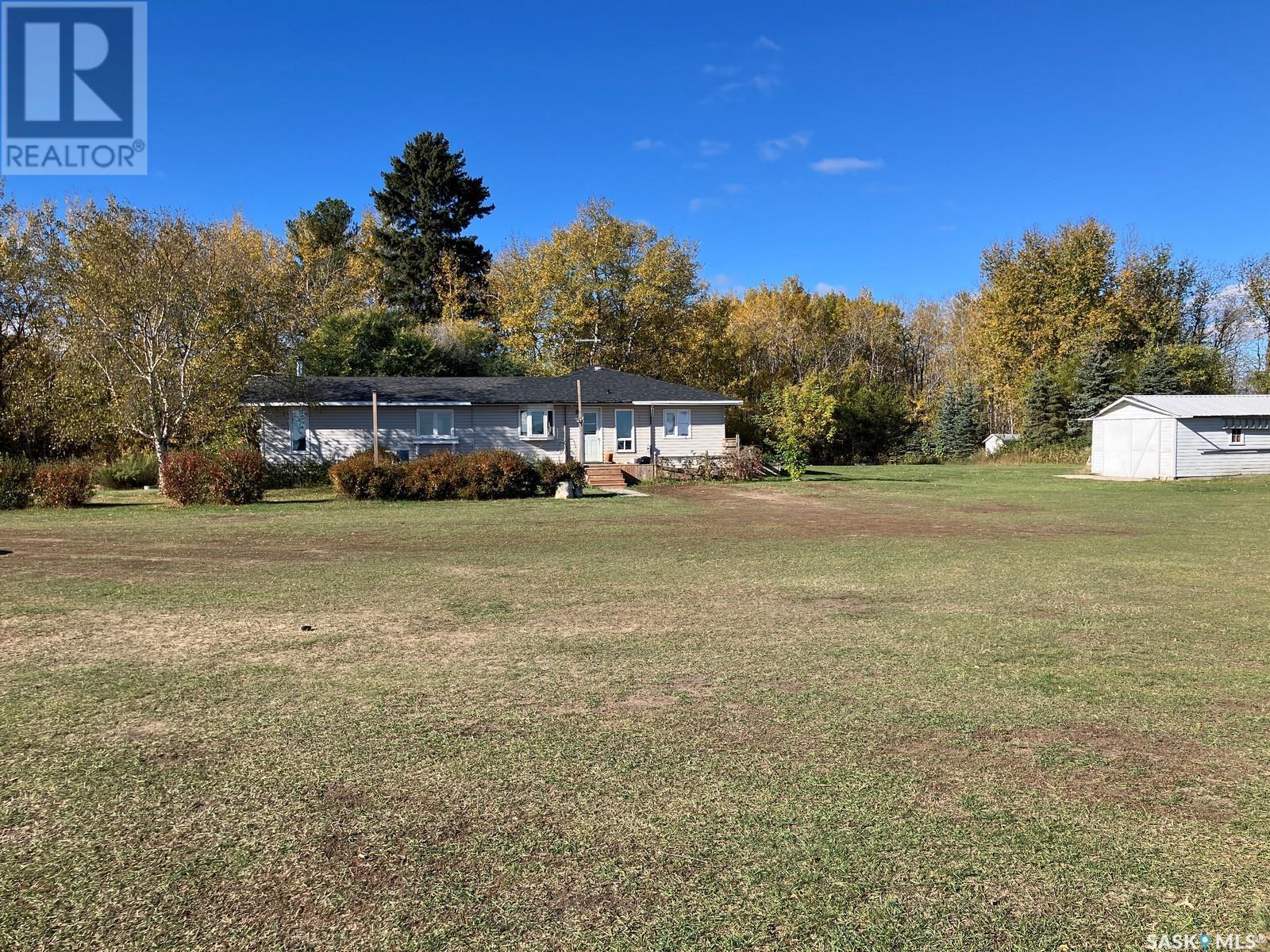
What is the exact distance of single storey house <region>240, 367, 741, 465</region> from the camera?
101ft

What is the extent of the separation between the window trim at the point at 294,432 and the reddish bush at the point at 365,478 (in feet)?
31.4

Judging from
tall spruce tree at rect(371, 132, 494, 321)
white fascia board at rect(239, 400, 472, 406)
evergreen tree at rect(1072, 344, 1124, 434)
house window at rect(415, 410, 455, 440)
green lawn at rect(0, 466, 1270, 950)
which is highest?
tall spruce tree at rect(371, 132, 494, 321)

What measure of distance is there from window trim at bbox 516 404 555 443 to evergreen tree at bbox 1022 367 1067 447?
28791 mm

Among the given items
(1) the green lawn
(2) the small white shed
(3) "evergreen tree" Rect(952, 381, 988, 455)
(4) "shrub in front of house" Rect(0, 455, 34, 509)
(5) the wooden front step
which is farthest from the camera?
(3) "evergreen tree" Rect(952, 381, 988, 455)

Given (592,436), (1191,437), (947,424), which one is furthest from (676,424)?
(947,424)

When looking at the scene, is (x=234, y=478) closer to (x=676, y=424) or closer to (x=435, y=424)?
(x=435, y=424)

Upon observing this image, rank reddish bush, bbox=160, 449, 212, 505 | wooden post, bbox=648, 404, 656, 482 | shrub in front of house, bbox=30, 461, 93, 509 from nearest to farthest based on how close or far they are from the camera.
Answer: shrub in front of house, bbox=30, 461, 93, 509, reddish bush, bbox=160, 449, 212, 505, wooden post, bbox=648, 404, 656, 482

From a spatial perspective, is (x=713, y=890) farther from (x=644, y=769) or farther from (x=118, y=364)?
(x=118, y=364)

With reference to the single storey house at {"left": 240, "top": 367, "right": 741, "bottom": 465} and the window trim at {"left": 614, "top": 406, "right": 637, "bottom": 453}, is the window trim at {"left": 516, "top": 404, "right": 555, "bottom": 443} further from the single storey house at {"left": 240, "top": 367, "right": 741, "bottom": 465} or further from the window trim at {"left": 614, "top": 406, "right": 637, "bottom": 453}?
the window trim at {"left": 614, "top": 406, "right": 637, "bottom": 453}

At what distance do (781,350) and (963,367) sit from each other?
12.7 m

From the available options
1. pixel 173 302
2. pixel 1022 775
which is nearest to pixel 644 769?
pixel 1022 775

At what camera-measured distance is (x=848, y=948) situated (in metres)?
2.81

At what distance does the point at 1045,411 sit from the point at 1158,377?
576 cm

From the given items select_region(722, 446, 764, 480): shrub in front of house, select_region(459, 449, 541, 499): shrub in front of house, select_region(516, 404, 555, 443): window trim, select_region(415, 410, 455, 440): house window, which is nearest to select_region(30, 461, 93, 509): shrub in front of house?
select_region(459, 449, 541, 499): shrub in front of house
